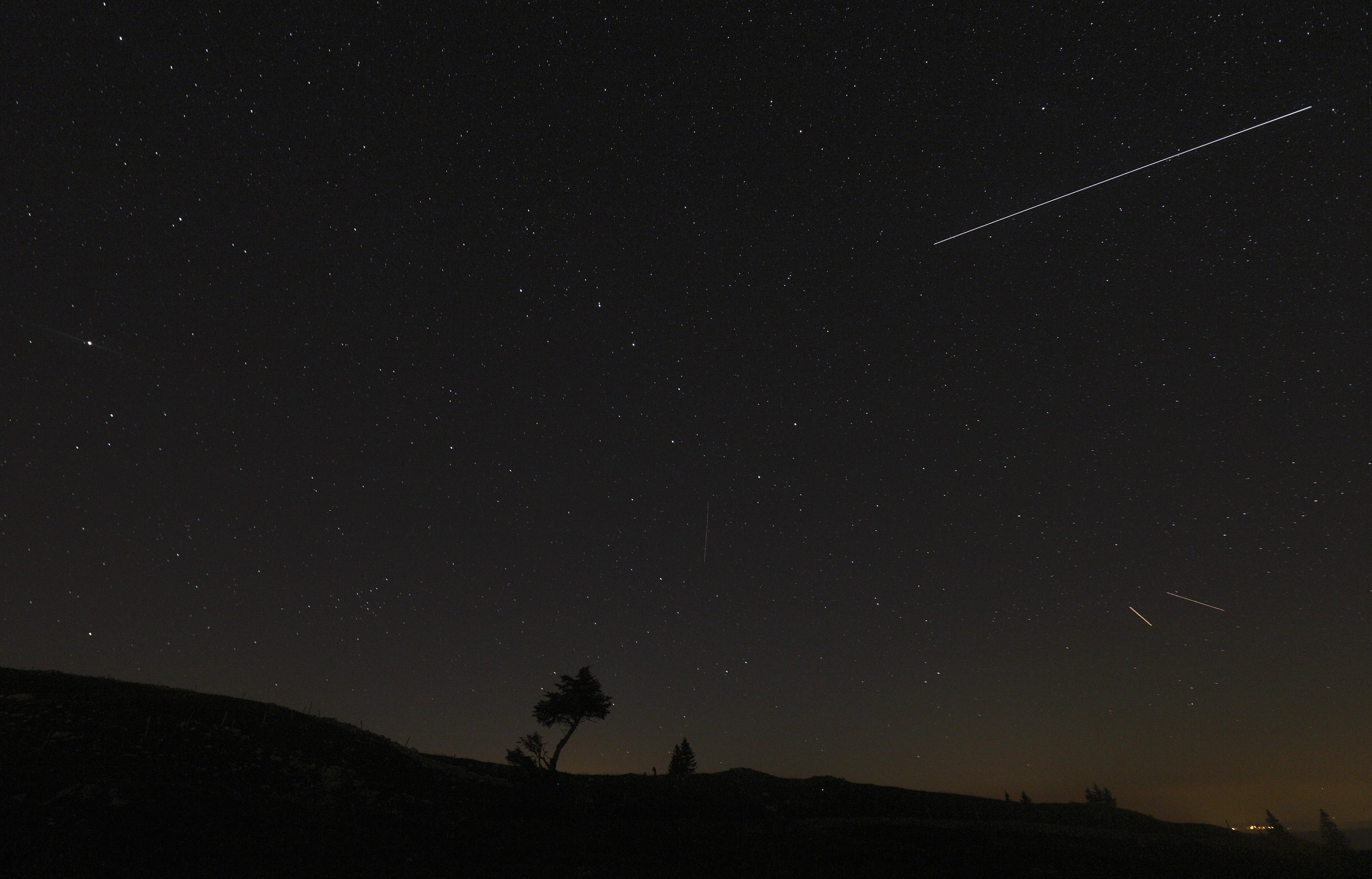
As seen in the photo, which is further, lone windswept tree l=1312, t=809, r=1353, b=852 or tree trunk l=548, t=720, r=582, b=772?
lone windswept tree l=1312, t=809, r=1353, b=852

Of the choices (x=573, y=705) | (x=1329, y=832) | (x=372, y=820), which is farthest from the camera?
(x=1329, y=832)

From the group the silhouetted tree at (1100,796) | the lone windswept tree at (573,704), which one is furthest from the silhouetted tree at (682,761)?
the silhouetted tree at (1100,796)

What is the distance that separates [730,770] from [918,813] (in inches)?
664

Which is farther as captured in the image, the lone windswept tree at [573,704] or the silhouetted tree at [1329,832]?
the silhouetted tree at [1329,832]

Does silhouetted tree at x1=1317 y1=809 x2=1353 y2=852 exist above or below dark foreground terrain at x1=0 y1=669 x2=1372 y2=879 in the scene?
below

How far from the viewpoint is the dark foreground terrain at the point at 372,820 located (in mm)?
16266

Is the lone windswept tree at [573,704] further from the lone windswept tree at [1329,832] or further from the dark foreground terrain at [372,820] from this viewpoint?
the lone windswept tree at [1329,832]

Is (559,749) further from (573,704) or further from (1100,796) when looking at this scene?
(1100,796)

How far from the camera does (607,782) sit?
3656cm

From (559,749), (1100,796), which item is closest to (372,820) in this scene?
(559,749)

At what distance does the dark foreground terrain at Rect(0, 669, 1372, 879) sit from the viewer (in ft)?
53.4

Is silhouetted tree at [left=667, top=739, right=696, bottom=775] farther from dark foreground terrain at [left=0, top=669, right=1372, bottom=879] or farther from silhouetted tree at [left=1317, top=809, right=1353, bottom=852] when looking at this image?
silhouetted tree at [left=1317, top=809, right=1353, bottom=852]

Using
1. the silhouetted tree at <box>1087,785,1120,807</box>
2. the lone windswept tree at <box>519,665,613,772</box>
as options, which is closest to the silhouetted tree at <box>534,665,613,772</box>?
the lone windswept tree at <box>519,665,613,772</box>

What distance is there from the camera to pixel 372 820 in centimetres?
2106
